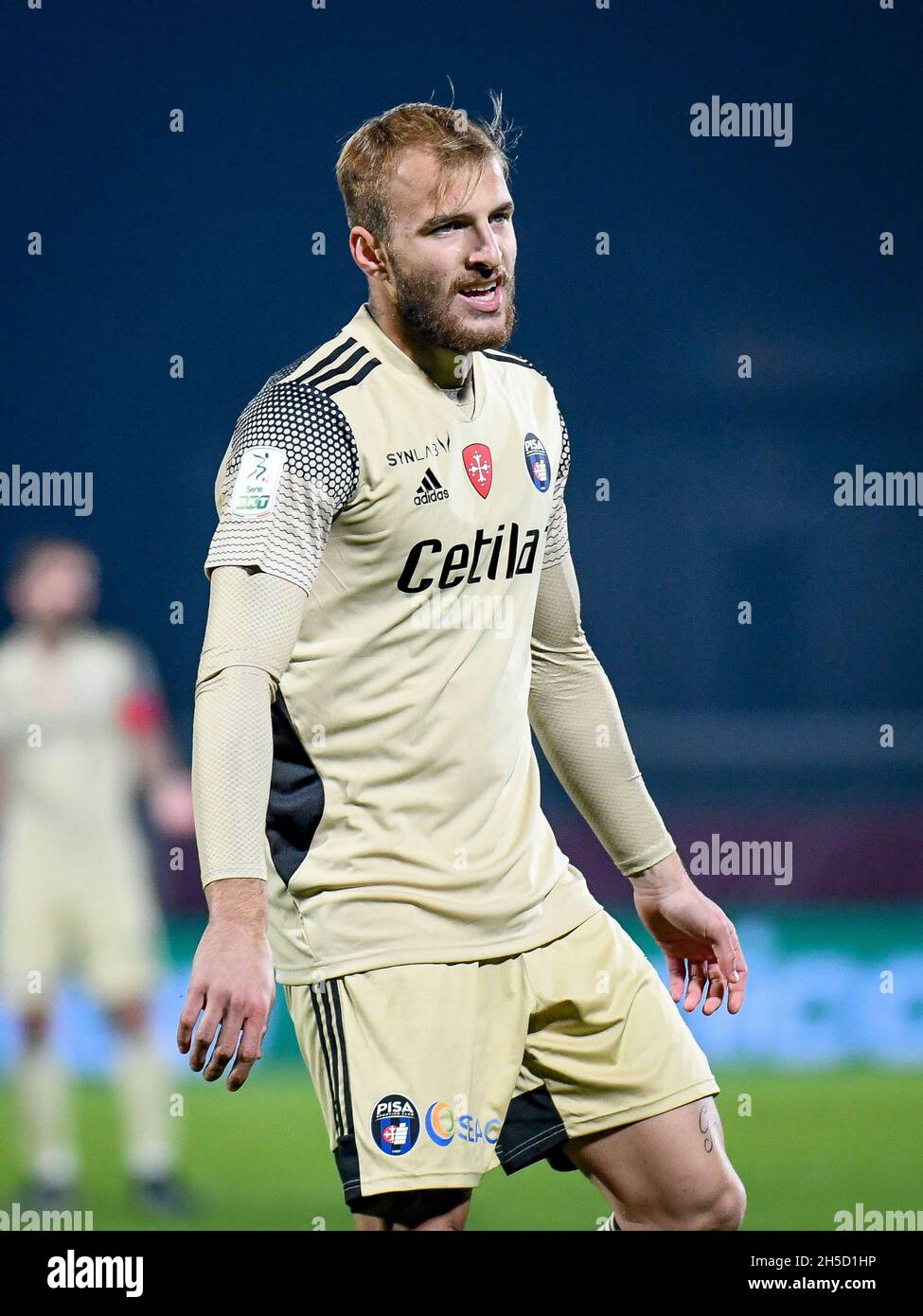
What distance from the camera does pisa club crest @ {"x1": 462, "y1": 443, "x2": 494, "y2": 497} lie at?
1.85 m

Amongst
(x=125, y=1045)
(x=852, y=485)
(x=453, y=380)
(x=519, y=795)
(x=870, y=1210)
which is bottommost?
(x=870, y=1210)

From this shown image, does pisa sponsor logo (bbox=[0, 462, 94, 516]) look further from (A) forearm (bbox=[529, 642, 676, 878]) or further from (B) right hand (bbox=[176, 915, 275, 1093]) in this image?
(B) right hand (bbox=[176, 915, 275, 1093])

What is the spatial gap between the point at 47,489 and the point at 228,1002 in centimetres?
275

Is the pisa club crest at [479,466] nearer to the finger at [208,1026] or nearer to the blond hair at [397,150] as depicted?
the blond hair at [397,150]

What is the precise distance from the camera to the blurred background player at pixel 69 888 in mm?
3373

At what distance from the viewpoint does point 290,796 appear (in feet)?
6.04

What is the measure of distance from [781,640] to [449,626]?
2.89 metres

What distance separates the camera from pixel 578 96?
4262 mm

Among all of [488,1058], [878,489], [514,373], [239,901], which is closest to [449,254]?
[514,373]

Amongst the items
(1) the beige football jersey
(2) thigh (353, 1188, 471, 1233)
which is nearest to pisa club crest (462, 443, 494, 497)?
(1) the beige football jersey

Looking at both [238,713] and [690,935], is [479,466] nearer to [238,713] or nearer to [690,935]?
[238,713]
